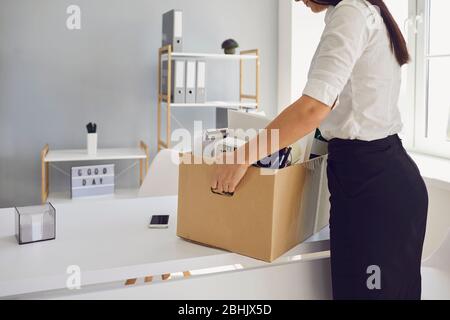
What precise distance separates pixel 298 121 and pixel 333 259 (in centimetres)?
37

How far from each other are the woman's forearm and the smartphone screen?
442mm

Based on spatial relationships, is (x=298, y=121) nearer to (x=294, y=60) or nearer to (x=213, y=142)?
(x=213, y=142)

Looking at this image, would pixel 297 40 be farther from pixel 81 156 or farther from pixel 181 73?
pixel 81 156

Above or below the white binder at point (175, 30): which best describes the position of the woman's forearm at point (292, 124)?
below

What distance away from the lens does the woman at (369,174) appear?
3.65ft

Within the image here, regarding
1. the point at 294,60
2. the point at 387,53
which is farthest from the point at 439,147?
the point at 387,53

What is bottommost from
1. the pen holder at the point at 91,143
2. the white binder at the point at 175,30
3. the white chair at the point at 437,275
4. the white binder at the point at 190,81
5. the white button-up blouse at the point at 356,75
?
the white chair at the point at 437,275

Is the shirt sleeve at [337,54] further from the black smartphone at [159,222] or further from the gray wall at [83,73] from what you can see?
the gray wall at [83,73]

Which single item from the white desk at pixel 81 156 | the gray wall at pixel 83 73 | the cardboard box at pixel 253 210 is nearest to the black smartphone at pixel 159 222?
the cardboard box at pixel 253 210

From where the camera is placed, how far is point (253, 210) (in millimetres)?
1105

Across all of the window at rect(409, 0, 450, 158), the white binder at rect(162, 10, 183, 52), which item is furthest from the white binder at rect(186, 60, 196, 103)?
the window at rect(409, 0, 450, 158)

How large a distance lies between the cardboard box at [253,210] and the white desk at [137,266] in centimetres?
3

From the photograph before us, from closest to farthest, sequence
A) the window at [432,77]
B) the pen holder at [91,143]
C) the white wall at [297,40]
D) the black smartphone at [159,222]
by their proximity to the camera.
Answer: the black smartphone at [159,222] → the window at [432,77] → the pen holder at [91,143] → the white wall at [297,40]

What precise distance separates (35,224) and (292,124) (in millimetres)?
689
